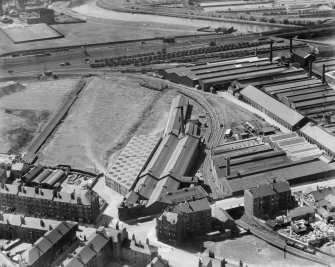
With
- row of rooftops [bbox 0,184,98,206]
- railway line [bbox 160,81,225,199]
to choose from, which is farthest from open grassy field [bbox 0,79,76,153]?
railway line [bbox 160,81,225,199]

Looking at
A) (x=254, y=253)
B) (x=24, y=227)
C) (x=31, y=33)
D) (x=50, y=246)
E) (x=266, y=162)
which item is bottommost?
(x=254, y=253)

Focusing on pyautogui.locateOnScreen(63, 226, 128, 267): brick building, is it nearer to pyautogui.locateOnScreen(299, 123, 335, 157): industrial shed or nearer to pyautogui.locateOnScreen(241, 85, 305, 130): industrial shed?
pyautogui.locateOnScreen(299, 123, 335, 157): industrial shed

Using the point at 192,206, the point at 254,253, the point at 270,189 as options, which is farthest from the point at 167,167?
the point at 254,253

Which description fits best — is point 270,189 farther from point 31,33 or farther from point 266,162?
point 31,33

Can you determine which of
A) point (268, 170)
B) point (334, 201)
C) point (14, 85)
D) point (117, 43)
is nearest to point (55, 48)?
point (117, 43)

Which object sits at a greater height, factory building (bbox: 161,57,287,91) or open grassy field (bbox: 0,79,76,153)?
open grassy field (bbox: 0,79,76,153)

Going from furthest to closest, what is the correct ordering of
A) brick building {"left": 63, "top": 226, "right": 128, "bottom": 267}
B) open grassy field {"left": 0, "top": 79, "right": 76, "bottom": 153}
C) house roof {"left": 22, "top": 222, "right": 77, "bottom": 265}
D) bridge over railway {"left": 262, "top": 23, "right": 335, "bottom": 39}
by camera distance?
bridge over railway {"left": 262, "top": 23, "right": 335, "bottom": 39} < open grassy field {"left": 0, "top": 79, "right": 76, "bottom": 153} < house roof {"left": 22, "top": 222, "right": 77, "bottom": 265} < brick building {"left": 63, "top": 226, "right": 128, "bottom": 267}

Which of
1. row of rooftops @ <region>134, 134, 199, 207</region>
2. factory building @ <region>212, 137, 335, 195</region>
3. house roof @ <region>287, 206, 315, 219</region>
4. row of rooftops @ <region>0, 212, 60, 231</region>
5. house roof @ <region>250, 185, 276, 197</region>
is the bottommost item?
factory building @ <region>212, 137, 335, 195</region>
